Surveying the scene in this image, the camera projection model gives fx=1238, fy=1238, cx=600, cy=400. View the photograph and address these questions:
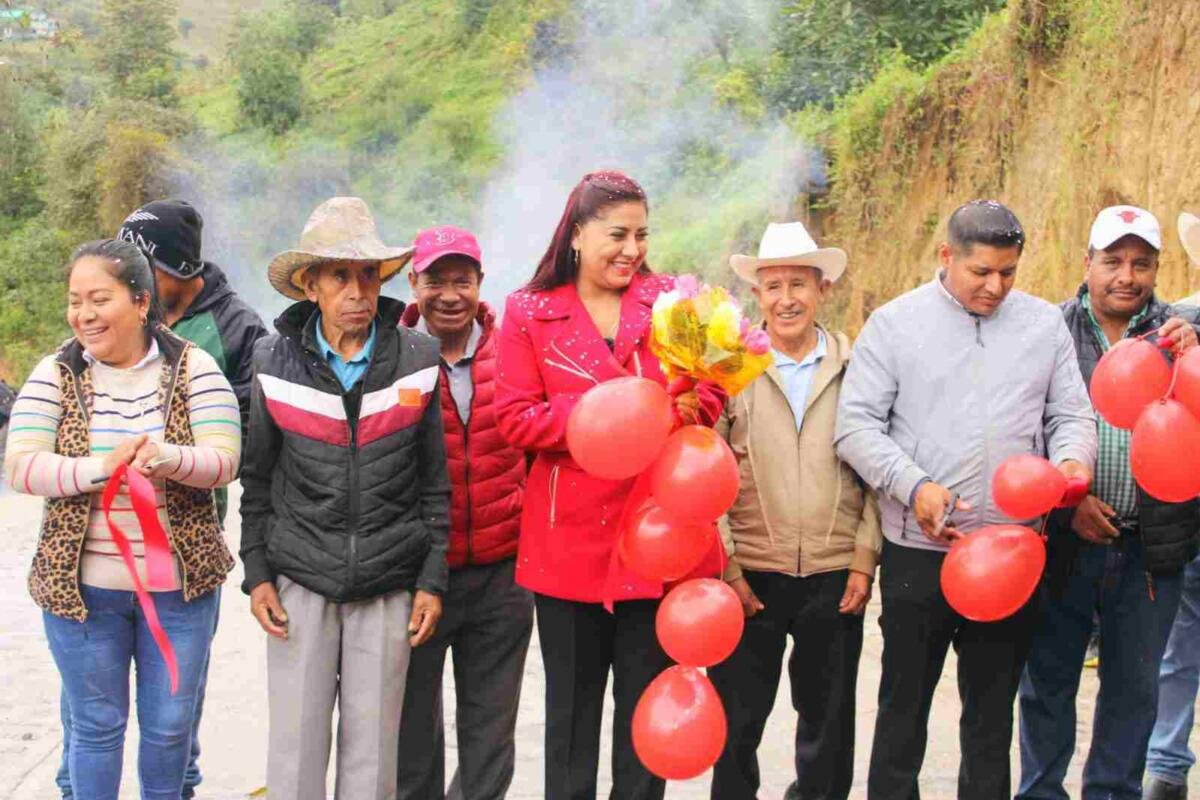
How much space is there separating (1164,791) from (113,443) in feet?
12.6

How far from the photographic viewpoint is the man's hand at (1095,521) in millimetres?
3965

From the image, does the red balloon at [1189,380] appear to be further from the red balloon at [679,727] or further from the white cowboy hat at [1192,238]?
the red balloon at [679,727]

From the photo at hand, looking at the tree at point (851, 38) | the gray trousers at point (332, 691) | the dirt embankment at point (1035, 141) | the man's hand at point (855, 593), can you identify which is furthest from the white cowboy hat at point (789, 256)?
the tree at point (851, 38)

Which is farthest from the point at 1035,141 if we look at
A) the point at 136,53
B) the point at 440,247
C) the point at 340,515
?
the point at 136,53

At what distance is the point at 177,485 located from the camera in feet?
12.2

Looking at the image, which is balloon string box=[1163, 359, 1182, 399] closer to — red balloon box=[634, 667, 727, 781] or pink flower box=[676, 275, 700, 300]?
pink flower box=[676, 275, 700, 300]

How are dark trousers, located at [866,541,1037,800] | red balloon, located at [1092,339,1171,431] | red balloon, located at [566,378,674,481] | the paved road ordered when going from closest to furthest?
red balloon, located at [566,378,674,481] → red balloon, located at [1092,339,1171,431] → dark trousers, located at [866,541,1037,800] → the paved road

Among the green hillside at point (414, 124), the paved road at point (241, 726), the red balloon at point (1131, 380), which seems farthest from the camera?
the green hillside at point (414, 124)

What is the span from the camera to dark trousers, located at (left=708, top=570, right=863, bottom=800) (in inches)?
158

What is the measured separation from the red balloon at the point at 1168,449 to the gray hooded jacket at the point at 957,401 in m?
0.22

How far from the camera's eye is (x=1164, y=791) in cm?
453

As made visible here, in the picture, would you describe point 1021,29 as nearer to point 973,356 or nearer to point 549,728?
point 973,356

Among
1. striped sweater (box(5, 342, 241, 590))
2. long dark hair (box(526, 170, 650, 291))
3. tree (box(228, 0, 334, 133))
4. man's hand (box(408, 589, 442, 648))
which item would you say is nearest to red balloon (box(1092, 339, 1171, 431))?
long dark hair (box(526, 170, 650, 291))

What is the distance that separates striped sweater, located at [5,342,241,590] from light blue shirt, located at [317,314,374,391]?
0.37 metres
